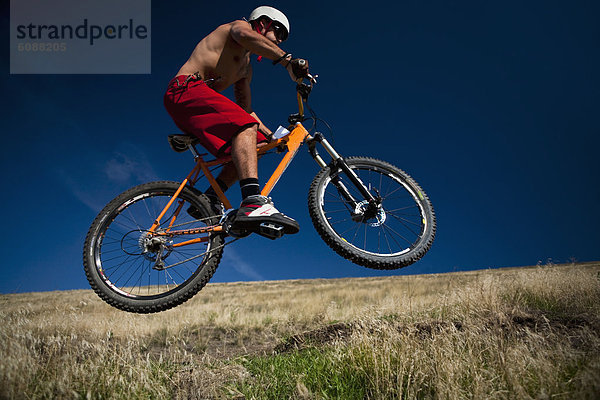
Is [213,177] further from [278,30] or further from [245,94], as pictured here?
[278,30]

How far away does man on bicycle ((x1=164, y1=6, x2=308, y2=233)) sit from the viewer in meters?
3.55

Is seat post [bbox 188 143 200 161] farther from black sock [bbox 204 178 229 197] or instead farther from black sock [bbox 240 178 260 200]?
black sock [bbox 240 178 260 200]

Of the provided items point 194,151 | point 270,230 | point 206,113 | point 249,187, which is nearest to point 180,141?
point 194,151

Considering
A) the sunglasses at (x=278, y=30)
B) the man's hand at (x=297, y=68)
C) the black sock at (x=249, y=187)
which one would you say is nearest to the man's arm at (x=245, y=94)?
the sunglasses at (x=278, y=30)

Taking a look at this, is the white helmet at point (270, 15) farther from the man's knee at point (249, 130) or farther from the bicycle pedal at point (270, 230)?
the bicycle pedal at point (270, 230)

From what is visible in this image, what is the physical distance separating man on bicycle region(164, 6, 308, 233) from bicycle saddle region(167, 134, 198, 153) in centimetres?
10

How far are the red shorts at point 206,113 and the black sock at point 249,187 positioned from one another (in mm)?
476

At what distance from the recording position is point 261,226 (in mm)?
3416

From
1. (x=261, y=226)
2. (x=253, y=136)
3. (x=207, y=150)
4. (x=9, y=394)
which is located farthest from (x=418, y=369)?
(x=9, y=394)

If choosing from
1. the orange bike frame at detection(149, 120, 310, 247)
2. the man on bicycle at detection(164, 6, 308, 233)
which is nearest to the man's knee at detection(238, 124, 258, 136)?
the man on bicycle at detection(164, 6, 308, 233)

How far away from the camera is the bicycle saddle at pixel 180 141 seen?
3.94 m

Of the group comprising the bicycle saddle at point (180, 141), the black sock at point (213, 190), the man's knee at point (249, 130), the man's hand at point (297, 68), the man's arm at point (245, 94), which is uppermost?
the man's arm at point (245, 94)

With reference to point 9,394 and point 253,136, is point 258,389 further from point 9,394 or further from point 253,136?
point 253,136

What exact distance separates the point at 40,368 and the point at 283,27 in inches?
181
